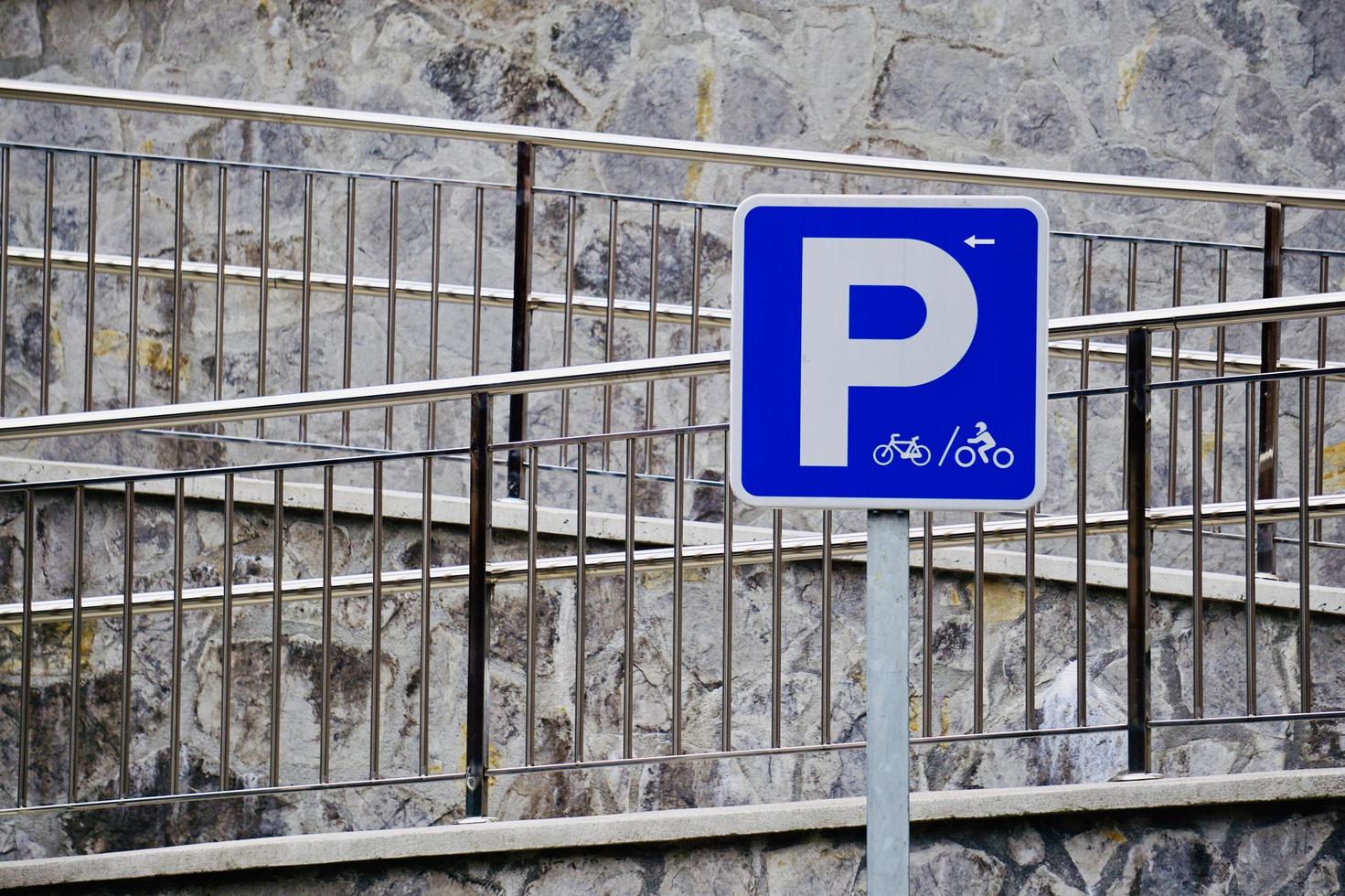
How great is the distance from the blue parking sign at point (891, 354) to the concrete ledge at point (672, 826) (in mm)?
1461

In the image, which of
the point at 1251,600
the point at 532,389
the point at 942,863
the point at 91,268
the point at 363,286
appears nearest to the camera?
the point at 942,863

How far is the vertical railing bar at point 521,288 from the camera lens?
16.4 ft

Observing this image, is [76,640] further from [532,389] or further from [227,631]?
[532,389]

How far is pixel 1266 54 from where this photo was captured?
22.0 ft

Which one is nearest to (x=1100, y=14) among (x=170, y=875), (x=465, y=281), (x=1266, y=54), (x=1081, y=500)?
(x=1266, y=54)

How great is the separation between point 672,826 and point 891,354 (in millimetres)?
1689

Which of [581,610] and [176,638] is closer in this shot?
[581,610]

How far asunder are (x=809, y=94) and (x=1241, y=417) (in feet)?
7.35

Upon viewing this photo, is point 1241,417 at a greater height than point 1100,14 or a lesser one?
lesser

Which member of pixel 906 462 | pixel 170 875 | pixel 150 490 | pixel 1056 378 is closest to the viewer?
pixel 906 462

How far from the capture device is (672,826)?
11.2 ft

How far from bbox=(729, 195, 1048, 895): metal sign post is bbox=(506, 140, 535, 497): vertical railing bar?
9.81 feet

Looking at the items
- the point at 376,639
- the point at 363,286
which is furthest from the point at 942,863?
the point at 363,286

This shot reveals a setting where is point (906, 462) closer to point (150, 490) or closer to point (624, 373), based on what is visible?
point (624, 373)
